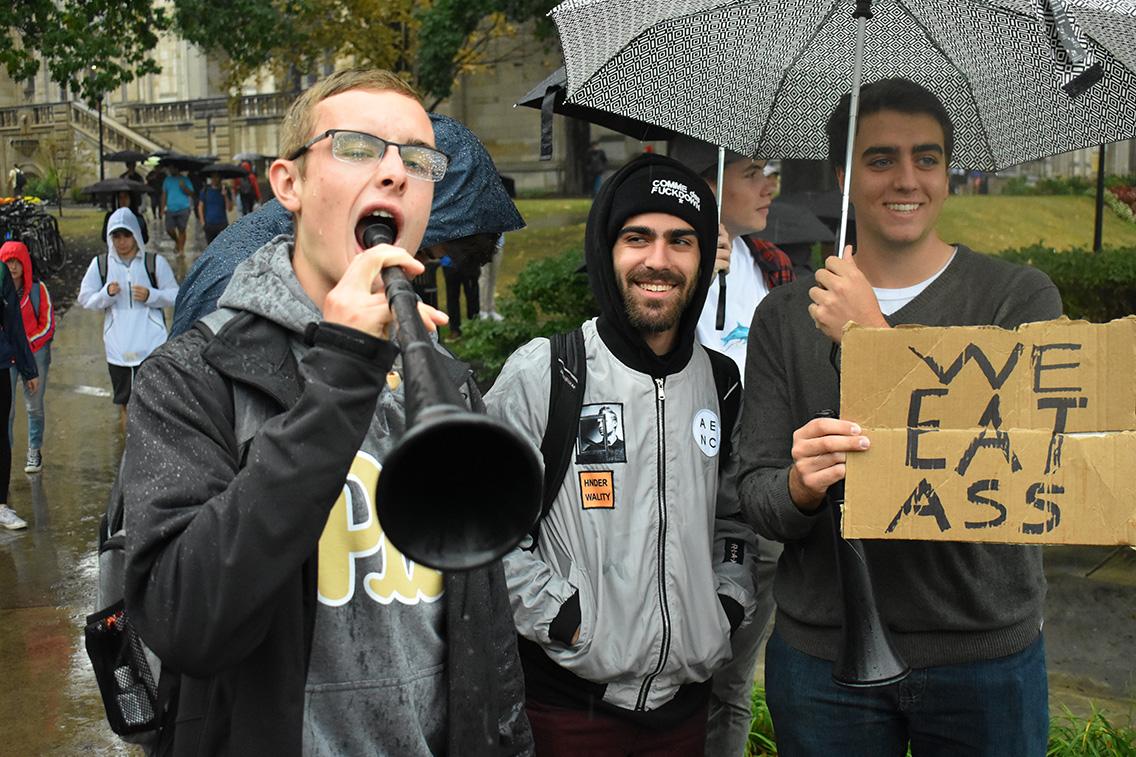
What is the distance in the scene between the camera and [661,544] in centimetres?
311

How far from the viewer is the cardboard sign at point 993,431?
94.8 inches

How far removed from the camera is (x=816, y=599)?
291cm

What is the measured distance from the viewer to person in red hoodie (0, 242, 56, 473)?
898 cm

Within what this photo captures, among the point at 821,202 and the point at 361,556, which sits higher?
the point at 821,202

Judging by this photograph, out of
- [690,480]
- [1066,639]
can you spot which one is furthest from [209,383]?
[1066,639]

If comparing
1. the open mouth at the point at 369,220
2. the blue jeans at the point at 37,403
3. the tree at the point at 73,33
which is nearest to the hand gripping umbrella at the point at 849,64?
the open mouth at the point at 369,220

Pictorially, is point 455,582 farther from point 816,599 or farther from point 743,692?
point 743,692

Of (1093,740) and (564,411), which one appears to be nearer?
(564,411)

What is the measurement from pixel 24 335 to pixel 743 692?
6333 millimetres

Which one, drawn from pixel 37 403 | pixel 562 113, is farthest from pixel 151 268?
pixel 562 113

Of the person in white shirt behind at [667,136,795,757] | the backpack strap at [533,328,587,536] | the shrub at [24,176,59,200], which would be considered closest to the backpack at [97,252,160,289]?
the person in white shirt behind at [667,136,795,757]

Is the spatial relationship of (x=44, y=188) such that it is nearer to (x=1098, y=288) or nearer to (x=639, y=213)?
(x=1098, y=288)

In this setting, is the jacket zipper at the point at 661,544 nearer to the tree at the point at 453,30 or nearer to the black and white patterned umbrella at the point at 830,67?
the black and white patterned umbrella at the point at 830,67

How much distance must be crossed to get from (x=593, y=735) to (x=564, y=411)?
0.83 m
